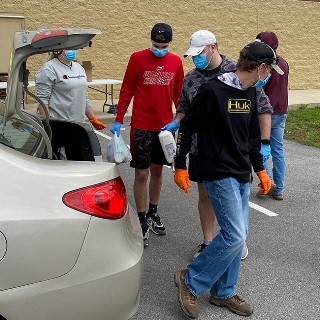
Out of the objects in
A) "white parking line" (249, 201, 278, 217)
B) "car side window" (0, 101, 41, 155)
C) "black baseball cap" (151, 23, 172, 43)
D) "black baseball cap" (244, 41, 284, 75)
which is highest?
"black baseball cap" (244, 41, 284, 75)

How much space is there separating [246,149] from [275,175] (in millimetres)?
2779

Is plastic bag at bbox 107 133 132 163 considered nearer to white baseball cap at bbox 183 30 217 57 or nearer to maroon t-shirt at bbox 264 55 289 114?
white baseball cap at bbox 183 30 217 57

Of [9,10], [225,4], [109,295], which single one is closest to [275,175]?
[109,295]

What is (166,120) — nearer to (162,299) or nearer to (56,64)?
(56,64)

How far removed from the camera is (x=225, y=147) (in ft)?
10.3

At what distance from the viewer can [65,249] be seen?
2.33 meters

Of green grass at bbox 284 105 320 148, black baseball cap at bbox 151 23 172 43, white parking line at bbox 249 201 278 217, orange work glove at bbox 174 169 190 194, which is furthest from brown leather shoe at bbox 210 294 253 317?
green grass at bbox 284 105 320 148

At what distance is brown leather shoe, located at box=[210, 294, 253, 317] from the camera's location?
3357 millimetres

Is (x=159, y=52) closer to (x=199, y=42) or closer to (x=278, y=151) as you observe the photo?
(x=199, y=42)

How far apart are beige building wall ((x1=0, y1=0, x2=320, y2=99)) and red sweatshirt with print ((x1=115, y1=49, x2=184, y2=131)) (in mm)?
8723

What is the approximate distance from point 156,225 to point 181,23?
424 inches

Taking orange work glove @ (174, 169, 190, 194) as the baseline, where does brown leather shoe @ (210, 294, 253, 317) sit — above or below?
below

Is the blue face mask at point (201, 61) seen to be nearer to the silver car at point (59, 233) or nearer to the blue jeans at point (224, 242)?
the blue jeans at point (224, 242)

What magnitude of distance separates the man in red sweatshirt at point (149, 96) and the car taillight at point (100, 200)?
1893 millimetres
